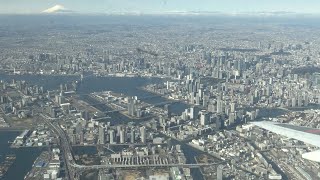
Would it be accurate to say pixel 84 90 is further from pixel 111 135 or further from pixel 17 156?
pixel 17 156

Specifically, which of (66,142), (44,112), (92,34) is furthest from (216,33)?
(66,142)

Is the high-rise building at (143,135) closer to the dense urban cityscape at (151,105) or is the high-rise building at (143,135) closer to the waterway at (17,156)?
the dense urban cityscape at (151,105)

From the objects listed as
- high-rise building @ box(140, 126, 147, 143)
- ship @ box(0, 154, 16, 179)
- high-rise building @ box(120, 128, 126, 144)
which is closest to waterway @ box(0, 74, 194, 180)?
ship @ box(0, 154, 16, 179)

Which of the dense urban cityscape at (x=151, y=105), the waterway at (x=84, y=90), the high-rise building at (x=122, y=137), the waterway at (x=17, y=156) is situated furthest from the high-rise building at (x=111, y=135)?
the waterway at (x=17, y=156)

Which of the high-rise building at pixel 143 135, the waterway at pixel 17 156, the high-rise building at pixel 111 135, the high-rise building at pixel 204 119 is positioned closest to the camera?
the waterway at pixel 17 156

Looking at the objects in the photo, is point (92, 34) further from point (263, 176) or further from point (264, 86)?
point (263, 176)

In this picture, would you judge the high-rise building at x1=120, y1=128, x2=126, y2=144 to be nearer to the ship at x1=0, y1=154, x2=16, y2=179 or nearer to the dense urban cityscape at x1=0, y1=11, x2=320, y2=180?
the dense urban cityscape at x1=0, y1=11, x2=320, y2=180

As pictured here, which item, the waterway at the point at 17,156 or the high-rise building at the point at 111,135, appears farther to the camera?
the high-rise building at the point at 111,135

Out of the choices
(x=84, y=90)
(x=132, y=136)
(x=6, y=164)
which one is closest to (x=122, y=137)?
(x=132, y=136)
